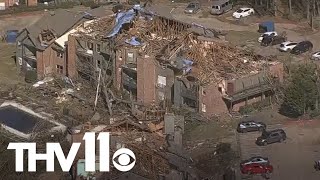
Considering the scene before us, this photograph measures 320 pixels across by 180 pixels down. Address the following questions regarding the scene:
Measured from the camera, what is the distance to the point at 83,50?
93.8 ft

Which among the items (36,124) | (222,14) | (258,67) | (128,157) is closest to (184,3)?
(222,14)

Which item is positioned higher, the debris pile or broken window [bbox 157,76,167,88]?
the debris pile

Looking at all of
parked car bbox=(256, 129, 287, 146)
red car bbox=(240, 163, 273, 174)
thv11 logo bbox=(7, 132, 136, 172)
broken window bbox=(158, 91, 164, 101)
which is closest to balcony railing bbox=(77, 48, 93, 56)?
broken window bbox=(158, 91, 164, 101)

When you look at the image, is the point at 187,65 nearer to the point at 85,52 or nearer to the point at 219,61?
the point at 219,61

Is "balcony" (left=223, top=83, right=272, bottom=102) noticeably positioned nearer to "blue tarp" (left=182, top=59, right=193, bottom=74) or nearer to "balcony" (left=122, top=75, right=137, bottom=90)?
"blue tarp" (left=182, top=59, right=193, bottom=74)

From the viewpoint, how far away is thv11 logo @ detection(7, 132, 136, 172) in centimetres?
1972

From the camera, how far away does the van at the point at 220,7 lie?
38.5 m

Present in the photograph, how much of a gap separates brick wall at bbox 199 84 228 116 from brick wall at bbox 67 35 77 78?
609cm

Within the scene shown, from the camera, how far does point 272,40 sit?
32.9 metres

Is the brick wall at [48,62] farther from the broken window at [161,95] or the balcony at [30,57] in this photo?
the broken window at [161,95]

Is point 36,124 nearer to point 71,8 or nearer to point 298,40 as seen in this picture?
point 298,40

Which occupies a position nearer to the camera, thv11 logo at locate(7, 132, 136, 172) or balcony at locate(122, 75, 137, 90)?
thv11 logo at locate(7, 132, 136, 172)

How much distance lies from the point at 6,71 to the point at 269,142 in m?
12.8

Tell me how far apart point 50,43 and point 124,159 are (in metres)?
10.4
